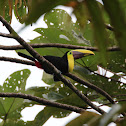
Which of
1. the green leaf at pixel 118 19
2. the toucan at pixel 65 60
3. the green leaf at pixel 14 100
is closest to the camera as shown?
the green leaf at pixel 118 19

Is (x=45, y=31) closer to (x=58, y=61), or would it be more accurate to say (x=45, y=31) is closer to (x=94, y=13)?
(x=58, y=61)

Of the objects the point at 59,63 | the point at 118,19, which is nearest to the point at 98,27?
the point at 118,19

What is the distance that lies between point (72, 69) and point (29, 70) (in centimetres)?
40

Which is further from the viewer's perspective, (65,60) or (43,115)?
(65,60)

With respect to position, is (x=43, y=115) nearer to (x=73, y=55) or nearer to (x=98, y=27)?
(x=73, y=55)

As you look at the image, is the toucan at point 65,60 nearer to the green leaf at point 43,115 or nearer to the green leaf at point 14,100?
the green leaf at point 14,100

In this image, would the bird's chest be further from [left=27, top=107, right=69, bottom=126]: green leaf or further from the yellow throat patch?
[left=27, top=107, right=69, bottom=126]: green leaf

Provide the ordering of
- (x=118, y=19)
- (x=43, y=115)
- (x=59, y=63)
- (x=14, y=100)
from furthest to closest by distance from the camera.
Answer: (x=59, y=63)
(x=14, y=100)
(x=43, y=115)
(x=118, y=19)

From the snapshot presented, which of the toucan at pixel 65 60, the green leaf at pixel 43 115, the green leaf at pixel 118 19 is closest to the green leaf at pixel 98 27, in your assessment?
the green leaf at pixel 118 19

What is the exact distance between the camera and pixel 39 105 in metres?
1.87

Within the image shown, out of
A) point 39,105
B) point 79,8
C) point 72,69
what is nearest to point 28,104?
point 39,105

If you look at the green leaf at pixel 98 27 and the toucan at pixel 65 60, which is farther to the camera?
the toucan at pixel 65 60

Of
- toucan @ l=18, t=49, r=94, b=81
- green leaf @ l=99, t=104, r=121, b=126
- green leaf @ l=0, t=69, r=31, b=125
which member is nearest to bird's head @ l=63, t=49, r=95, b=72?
toucan @ l=18, t=49, r=94, b=81

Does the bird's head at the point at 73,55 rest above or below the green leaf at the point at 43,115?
above
